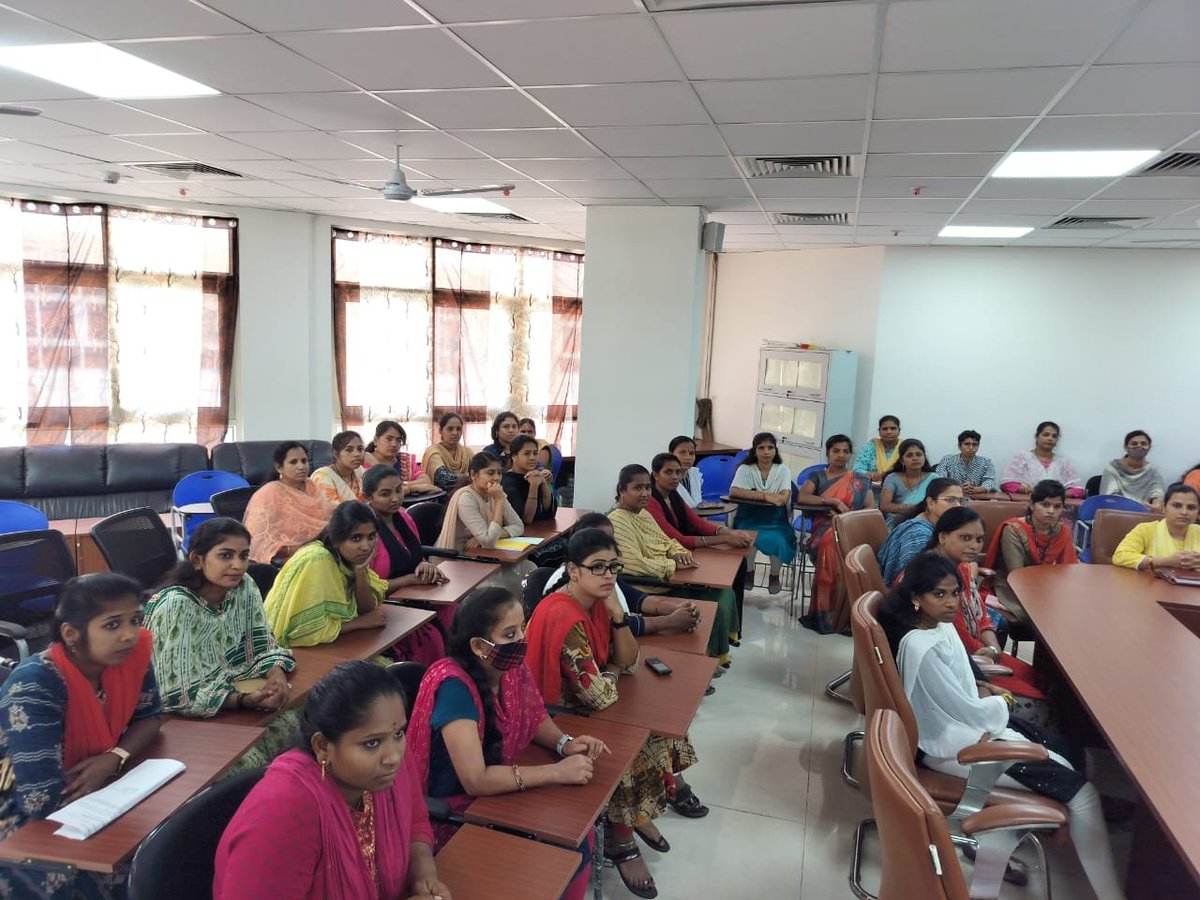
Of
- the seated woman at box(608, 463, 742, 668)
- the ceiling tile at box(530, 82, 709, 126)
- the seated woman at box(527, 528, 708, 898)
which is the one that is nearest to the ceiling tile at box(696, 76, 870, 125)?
the ceiling tile at box(530, 82, 709, 126)

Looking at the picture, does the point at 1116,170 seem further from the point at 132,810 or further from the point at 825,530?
the point at 132,810

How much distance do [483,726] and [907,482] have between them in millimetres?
4848

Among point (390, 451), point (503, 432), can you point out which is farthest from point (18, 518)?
point (503, 432)

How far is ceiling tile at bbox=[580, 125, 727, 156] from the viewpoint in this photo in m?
4.02

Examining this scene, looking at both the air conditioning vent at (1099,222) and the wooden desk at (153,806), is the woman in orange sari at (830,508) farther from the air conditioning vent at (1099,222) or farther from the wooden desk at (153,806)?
the wooden desk at (153,806)

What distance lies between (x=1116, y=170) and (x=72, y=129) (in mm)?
6334

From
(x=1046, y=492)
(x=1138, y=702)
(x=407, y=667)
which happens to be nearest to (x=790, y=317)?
(x=1046, y=492)

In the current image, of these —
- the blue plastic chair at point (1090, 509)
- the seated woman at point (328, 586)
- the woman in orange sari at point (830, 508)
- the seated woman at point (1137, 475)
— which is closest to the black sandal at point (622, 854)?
the seated woman at point (328, 586)

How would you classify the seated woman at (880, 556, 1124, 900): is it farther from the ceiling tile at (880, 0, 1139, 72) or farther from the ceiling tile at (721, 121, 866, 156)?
the ceiling tile at (721, 121, 866, 156)

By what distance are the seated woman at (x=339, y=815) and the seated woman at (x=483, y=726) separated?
0.68 ft

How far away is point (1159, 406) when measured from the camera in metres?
7.70

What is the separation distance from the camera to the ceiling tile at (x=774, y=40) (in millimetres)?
2545

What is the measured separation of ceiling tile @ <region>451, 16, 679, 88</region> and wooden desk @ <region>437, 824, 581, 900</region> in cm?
259

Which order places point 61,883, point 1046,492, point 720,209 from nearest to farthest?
point 61,883 < point 1046,492 < point 720,209
